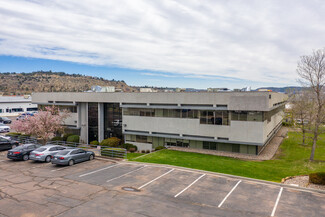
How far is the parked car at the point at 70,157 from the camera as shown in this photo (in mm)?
21695

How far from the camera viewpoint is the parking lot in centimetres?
1277

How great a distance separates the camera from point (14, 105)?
78.7 metres

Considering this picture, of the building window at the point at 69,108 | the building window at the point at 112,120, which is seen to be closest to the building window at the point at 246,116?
the building window at the point at 112,120

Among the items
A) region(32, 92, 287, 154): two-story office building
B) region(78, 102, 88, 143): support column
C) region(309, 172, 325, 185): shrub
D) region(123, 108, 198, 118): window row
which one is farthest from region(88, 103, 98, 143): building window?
region(309, 172, 325, 185): shrub

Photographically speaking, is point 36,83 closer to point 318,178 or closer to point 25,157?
point 25,157

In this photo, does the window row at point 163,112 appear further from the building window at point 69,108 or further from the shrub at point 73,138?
the building window at point 69,108

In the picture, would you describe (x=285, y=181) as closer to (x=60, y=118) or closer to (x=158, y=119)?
(x=158, y=119)

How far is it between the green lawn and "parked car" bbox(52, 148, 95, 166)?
5.19 metres

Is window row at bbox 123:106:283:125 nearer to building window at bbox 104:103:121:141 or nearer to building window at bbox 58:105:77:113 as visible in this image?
building window at bbox 104:103:121:141

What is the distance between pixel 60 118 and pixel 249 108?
1001 inches

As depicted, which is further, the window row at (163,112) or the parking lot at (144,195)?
the window row at (163,112)

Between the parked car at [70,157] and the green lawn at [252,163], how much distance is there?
5193 millimetres

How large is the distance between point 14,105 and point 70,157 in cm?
6867

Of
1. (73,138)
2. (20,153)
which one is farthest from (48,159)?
(73,138)
